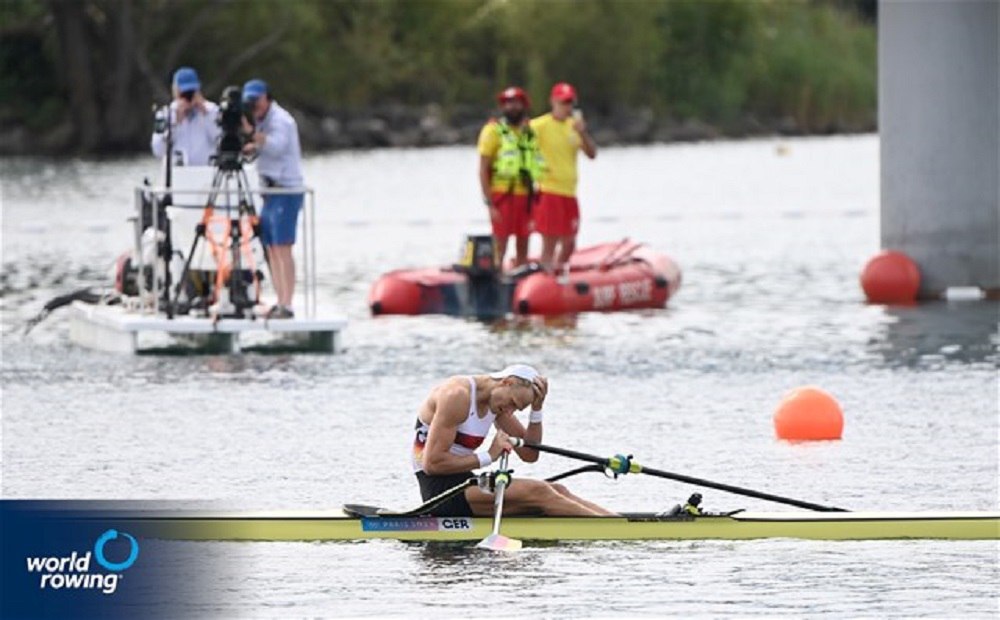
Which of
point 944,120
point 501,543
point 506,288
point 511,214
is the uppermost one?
point 944,120

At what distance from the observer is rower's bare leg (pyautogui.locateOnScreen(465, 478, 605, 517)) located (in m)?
13.9

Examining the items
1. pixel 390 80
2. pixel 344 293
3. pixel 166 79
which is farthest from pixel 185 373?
pixel 390 80

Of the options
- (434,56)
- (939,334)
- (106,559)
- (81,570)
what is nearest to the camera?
(81,570)

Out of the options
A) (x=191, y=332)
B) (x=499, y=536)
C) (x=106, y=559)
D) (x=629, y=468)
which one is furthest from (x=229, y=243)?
(x=106, y=559)

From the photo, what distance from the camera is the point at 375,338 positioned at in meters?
24.3

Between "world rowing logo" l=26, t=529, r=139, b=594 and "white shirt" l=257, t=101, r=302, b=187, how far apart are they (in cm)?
884

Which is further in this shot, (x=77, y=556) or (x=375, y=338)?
(x=375, y=338)

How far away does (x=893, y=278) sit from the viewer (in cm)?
2719

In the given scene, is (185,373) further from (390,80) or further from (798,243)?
(390,80)

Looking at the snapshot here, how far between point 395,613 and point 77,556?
148cm

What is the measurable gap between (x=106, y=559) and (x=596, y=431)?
235 inches

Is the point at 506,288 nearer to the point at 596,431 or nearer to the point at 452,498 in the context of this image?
the point at 596,431

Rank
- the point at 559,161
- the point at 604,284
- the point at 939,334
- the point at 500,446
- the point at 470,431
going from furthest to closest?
the point at 604,284, the point at 559,161, the point at 939,334, the point at 470,431, the point at 500,446

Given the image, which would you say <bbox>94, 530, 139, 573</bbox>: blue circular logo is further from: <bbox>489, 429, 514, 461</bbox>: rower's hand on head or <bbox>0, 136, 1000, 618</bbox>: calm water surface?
<bbox>489, 429, 514, 461</bbox>: rower's hand on head
